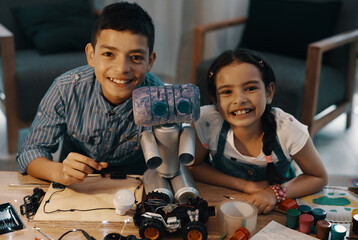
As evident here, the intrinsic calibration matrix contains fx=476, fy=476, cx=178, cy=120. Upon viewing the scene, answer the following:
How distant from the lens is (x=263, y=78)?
4.18 feet

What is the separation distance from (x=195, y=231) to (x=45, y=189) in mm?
433

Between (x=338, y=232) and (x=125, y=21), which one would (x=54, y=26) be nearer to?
(x=125, y=21)

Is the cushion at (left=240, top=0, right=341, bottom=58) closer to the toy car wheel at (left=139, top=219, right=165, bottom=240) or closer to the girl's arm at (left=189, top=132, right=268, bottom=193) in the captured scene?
the girl's arm at (left=189, top=132, right=268, bottom=193)

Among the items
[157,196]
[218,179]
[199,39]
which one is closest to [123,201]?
[157,196]

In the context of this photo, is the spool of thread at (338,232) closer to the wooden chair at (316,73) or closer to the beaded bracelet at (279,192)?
the beaded bracelet at (279,192)

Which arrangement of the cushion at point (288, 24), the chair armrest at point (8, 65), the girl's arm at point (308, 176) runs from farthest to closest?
the cushion at point (288, 24) → the chair armrest at point (8, 65) → the girl's arm at point (308, 176)

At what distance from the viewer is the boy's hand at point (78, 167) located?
1131mm

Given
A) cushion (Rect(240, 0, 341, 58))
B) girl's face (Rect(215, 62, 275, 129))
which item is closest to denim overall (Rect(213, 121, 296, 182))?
girl's face (Rect(215, 62, 275, 129))

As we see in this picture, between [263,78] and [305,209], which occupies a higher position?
[263,78]

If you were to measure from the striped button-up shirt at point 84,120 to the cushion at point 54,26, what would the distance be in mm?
1284

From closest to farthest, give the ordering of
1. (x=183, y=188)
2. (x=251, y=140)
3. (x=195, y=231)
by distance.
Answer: (x=195, y=231), (x=183, y=188), (x=251, y=140)

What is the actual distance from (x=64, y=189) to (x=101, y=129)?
30cm

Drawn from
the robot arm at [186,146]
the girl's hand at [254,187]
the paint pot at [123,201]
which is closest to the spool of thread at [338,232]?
the girl's hand at [254,187]

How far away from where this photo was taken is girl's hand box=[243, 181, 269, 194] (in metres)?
1.23
